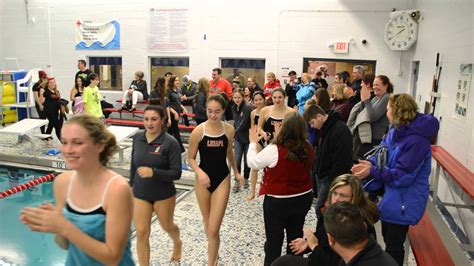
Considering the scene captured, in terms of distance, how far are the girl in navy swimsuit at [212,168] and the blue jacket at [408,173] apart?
124cm

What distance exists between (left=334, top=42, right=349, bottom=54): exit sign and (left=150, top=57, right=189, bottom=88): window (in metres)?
4.18

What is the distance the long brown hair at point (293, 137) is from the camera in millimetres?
2717

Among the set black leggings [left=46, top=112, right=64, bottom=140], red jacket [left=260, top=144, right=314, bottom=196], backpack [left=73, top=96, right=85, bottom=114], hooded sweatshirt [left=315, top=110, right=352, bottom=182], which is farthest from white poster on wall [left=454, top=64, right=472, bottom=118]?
black leggings [left=46, top=112, right=64, bottom=140]

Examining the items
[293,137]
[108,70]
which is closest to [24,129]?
[108,70]

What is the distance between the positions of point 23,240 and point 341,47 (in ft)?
25.6

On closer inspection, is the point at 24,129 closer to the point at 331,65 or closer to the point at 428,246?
the point at 331,65

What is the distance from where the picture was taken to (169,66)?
11336 millimetres

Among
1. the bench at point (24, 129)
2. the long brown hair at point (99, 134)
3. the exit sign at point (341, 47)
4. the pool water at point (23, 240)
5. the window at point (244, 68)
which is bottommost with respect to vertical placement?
the pool water at point (23, 240)

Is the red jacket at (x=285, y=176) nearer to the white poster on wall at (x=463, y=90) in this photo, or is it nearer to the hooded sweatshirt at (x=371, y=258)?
the hooded sweatshirt at (x=371, y=258)

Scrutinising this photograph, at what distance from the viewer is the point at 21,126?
26.6ft

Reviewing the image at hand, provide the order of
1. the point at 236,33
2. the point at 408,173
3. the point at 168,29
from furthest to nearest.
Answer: the point at 168,29 → the point at 236,33 → the point at 408,173

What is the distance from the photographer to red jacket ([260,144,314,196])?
9.02 ft

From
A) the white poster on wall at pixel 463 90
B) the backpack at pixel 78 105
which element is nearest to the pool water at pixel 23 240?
the backpack at pixel 78 105

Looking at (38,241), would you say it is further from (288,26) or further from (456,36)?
(288,26)
